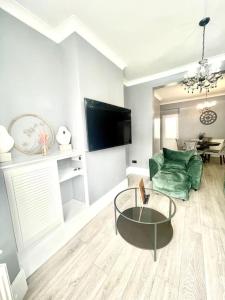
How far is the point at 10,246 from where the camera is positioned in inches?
40.2

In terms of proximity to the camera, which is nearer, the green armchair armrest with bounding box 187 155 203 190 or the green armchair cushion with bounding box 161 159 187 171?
the green armchair armrest with bounding box 187 155 203 190

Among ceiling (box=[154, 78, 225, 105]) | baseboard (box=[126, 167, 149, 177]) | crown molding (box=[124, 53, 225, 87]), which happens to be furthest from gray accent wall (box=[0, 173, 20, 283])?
ceiling (box=[154, 78, 225, 105])

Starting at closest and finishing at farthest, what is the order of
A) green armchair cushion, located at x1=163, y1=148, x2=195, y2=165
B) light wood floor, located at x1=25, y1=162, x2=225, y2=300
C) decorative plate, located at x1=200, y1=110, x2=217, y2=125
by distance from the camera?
light wood floor, located at x1=25, y1=162, x2=225, y2=300
green armchair cushion, located at x1=163, y1=148, x2=195, y2=165
decorative plate, located at x1=200, y1=110, x2=217, y2=125

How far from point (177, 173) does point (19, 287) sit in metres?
2.64

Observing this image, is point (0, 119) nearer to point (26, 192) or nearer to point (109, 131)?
point (26, 192)

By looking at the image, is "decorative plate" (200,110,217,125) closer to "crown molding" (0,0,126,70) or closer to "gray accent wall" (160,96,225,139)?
"gray accent wall" (160,96,225,139)

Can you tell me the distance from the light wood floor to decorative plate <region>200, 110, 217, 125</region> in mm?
5125

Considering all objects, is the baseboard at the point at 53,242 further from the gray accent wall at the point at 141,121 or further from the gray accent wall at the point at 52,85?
the gray accent wall at the point at 141,121

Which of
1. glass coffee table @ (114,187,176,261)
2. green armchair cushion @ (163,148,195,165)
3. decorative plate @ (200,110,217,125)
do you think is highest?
decorative plate @ (200,110,217,125)

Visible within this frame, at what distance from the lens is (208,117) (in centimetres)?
562

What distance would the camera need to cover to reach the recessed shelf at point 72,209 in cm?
180

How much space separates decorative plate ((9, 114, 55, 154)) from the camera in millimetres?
1510

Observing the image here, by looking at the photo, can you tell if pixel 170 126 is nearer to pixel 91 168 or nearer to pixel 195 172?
pixel 195 172

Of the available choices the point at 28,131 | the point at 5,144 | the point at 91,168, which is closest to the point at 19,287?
the point at 5,144
